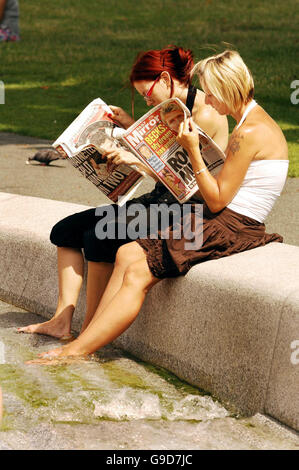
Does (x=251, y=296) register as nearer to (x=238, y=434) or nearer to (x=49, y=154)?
(x=238, y=434)

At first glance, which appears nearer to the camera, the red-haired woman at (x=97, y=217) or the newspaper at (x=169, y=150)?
the newspaper at (x=169, y=150)

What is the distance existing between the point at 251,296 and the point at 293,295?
0.22m

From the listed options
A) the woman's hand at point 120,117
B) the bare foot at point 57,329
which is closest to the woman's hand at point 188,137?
the woman's hand at point 120,117

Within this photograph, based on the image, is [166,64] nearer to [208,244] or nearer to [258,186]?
[258,186]

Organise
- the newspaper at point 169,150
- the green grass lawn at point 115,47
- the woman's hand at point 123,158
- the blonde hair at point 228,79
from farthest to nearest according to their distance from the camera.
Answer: the green grass lawn at point 115,47 < the woman's hand at point 123,158 < the newspaper at point 169,150 < the blonde hair at point 228,79

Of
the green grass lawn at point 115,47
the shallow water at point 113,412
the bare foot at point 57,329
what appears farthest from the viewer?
the green grass lawn at point 115,47

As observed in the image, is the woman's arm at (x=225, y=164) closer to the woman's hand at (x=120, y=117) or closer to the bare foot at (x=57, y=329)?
the woman's hand at (x=120, y=117)

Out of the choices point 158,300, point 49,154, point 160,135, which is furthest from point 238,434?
point 49,154

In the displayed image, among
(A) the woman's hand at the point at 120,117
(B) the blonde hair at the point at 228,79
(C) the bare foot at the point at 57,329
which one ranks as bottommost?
(C) the bare foot at the point at 57,329

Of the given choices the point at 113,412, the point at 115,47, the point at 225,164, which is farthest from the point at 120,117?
the point at 115,47

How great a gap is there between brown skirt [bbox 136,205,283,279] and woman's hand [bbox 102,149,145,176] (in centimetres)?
42

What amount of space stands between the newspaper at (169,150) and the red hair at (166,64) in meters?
0.38

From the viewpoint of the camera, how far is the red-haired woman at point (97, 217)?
171 inches

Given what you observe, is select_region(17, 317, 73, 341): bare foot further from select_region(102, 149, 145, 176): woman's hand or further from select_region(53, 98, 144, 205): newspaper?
select_region(102, 149, 145, 176): woman's hand
